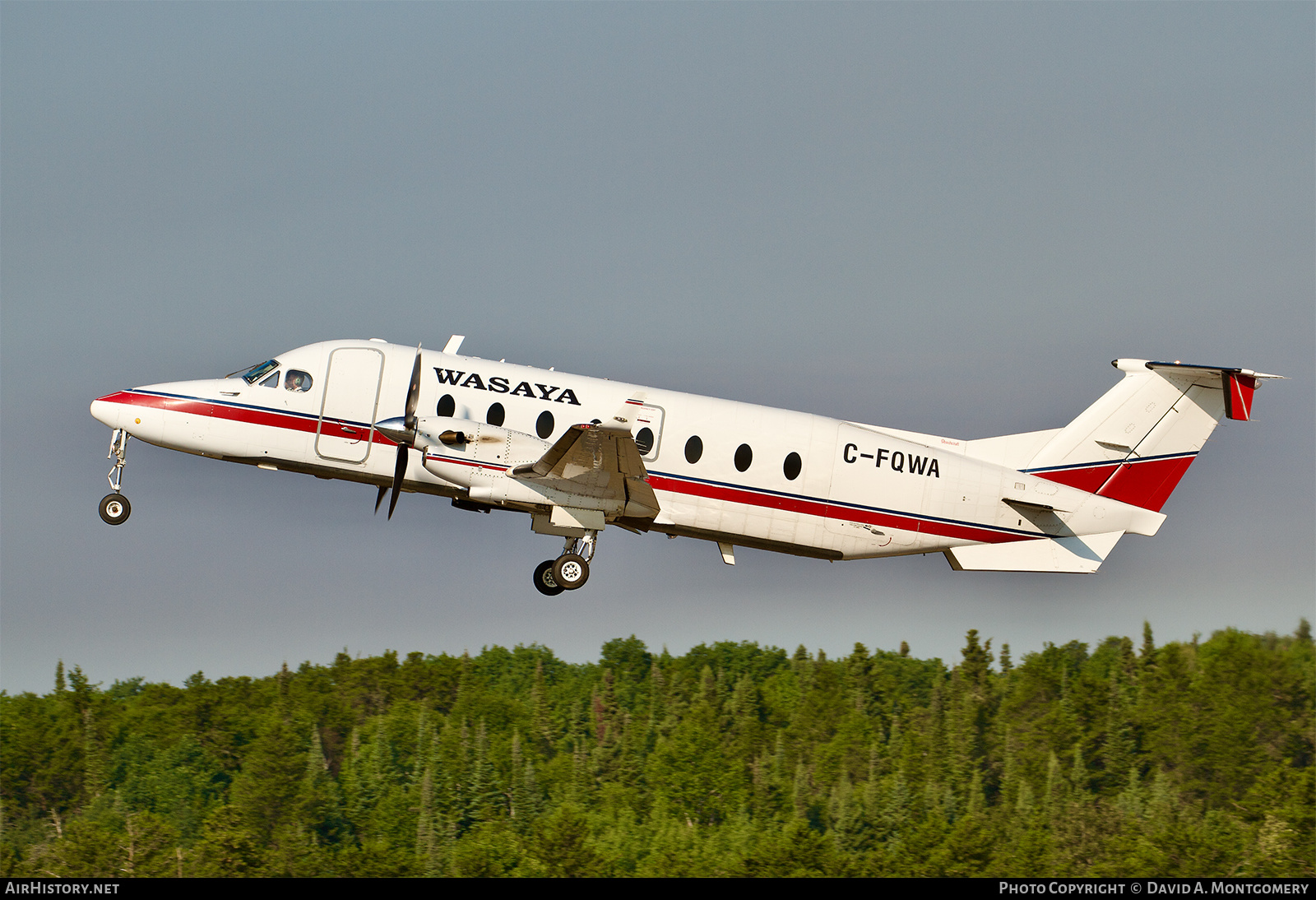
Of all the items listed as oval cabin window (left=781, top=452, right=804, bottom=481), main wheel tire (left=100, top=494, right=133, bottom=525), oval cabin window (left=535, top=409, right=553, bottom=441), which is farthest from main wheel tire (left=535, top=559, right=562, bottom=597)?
main wheel tire (left=100, top=494, right=133, bottom=525)

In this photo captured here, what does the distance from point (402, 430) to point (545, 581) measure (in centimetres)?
409

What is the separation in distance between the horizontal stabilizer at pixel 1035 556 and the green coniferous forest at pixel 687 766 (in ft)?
141

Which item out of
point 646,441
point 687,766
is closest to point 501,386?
point 646,441

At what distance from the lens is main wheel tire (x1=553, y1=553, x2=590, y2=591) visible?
23875mm

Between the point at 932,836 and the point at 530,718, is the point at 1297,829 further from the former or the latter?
the point at 530,718

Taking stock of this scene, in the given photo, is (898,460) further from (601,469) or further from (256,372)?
(256,372)

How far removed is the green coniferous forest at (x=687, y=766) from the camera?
228ft

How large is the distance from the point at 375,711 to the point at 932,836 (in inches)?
1939

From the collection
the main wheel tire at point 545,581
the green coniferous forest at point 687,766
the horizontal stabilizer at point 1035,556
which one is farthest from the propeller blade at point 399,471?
the green coniferous forest at point 687,766

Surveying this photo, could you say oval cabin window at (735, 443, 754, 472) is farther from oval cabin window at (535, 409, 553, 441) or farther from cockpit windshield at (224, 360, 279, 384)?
cockpit windshield at (224, 360, 279, 384)

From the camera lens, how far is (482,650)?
379 ft

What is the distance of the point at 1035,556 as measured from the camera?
1012 inches
